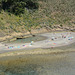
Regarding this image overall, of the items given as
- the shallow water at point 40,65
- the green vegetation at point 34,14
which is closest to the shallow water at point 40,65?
the shallow water at point 40,65

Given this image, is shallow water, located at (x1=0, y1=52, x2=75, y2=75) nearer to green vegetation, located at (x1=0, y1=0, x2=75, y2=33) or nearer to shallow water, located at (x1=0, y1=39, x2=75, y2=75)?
shallow water, located at (x1=0, y1=39, x2=75, y2=75)

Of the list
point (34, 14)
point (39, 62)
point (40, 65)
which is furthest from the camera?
point (34, 14)

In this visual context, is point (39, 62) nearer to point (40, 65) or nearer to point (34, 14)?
point (40, 65)

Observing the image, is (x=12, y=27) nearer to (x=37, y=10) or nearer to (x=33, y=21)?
(x=33, y=21)

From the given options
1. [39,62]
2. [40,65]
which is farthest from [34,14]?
[40,65]

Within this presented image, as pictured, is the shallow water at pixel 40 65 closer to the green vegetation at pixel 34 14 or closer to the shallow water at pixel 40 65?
the shallow water at pixel 40 65

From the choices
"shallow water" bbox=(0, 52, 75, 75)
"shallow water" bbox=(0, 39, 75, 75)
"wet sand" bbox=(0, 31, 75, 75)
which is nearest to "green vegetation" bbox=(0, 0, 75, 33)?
"wet sand" bbox=(0, 31, 75, 75)

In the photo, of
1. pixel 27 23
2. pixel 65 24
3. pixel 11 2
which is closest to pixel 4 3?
pixel 11 2

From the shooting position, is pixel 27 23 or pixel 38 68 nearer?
pixel 38 68
